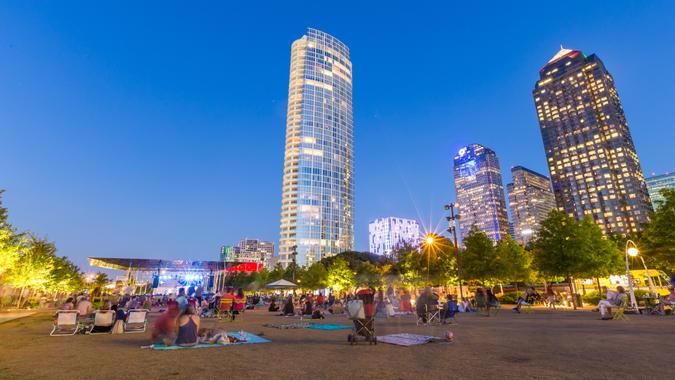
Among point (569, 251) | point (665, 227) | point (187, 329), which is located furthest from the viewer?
point (569, 251)

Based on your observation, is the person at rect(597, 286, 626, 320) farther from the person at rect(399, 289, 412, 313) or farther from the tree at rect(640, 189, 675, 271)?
the tree at rect(640, 189, 675, 271)

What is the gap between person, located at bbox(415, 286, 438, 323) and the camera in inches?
598

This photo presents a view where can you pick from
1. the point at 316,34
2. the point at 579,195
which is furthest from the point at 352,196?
the point at 579,195

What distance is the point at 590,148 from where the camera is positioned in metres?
174

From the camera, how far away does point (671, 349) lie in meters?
7.73

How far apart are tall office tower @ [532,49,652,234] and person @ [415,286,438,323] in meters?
177

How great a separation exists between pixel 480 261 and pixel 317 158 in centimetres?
11545

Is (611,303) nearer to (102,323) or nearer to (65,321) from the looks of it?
(102,323)

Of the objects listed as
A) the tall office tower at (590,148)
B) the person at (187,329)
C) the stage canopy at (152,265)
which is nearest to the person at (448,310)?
the person at (187,329)

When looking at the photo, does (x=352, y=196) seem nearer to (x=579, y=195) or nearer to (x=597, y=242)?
(x=579, y=195)

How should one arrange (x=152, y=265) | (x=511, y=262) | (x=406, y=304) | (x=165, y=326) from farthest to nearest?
1. (x=152, y=265)
2. (x=511, y=262)
3. (x=406, y=304)
4. (x=165, y=326)

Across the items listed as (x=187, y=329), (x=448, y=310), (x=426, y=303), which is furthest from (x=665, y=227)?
(x=187, y=329)

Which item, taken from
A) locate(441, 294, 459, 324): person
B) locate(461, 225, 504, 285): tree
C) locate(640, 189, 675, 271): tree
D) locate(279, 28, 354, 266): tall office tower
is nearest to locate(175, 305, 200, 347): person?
locate(441, 294, 459, 324): person

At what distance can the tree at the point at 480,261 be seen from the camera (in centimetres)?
3631
